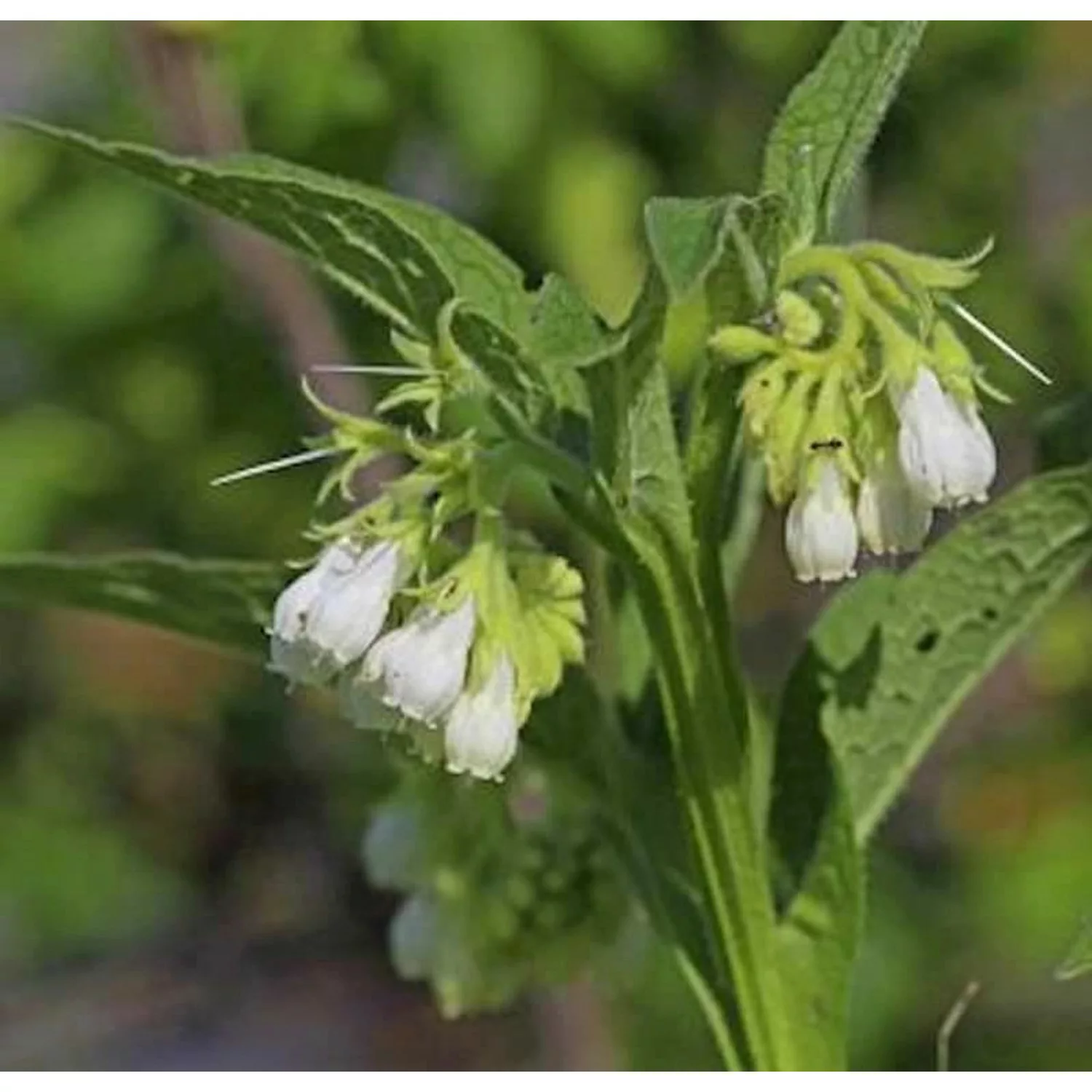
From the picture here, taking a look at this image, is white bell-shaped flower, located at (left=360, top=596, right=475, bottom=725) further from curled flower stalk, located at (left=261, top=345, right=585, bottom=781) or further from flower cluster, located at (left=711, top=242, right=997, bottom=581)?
flower cluster, located at (left=711, top=242, right=997, bottom=581)

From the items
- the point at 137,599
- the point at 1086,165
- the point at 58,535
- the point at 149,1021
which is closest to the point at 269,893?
the point at 149,1021

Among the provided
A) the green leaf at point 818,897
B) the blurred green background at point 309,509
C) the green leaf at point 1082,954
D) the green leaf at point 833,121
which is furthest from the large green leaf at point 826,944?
the blurred green background at point 309,509

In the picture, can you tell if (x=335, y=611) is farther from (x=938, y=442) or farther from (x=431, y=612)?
(x=938, y=442)

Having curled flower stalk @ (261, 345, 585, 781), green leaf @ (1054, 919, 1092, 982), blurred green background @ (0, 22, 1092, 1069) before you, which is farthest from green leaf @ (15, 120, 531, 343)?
blurred green background @ (0, 22, 1092, 1069)

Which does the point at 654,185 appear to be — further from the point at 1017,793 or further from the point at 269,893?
the point at 269,893

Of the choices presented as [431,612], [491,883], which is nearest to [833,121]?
[431,612]

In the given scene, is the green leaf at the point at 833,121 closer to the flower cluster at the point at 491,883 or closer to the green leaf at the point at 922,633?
the green leaf at the point at 922,633
